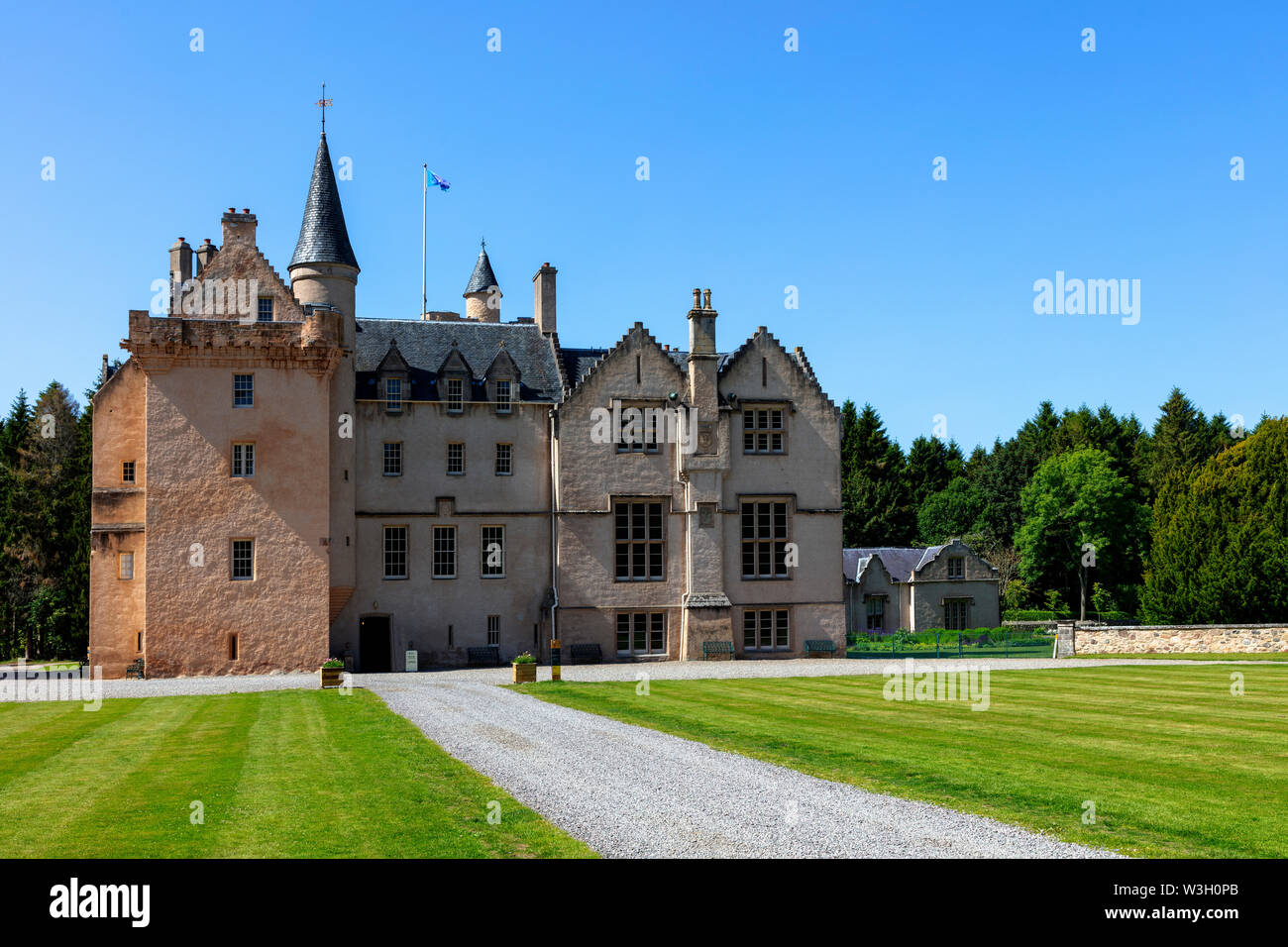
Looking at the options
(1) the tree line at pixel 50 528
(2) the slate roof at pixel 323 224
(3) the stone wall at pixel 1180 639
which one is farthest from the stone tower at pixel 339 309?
(3) the stone wall at pixel 1180 639

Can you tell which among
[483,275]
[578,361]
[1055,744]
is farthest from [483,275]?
[1055,744]

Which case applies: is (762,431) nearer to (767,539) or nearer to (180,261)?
(767,539)

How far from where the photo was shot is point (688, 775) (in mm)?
16156

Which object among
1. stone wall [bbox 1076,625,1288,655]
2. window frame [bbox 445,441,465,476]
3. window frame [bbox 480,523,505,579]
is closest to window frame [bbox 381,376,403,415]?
window frame [bbox 445,441,465,476]

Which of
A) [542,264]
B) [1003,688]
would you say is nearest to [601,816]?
[1003,688]

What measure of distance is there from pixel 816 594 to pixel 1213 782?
3560 centimetres

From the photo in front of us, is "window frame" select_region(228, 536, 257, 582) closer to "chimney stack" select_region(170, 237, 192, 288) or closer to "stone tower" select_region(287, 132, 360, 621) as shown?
"stone tower" select_region(287, 132, 360, 621)

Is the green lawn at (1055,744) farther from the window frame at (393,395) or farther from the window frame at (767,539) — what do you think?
the window frame at (393,395)

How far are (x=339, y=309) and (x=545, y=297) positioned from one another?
9833 mm

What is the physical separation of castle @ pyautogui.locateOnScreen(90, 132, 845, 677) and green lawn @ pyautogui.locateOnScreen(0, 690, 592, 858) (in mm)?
18278

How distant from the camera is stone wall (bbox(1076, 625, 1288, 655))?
45.1 metres

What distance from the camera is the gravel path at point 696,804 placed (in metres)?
11.4
